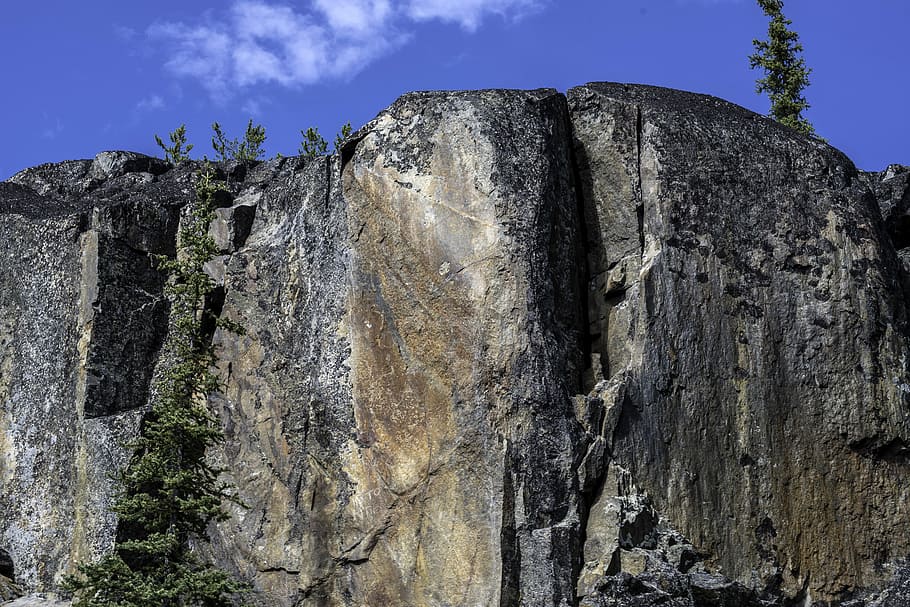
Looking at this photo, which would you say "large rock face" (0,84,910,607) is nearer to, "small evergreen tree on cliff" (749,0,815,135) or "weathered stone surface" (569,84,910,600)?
"weathered stone surface" (569,84,910,600)

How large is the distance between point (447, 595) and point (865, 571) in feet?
23.0

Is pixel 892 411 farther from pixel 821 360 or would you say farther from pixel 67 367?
pixel 67 367

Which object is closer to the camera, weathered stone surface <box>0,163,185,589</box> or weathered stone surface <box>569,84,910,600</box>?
weathered stone surface <box>569,84,910,600</box>

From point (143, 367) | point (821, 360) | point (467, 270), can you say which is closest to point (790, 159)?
point (821, 360)

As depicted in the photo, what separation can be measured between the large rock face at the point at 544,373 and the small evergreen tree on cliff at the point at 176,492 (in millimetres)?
461

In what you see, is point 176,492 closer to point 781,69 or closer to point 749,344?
point 749,344

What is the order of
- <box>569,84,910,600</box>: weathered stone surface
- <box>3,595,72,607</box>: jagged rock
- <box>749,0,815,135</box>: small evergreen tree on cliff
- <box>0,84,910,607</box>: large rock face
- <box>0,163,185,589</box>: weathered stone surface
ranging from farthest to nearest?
<box>749,0,815,135</box>: small evergreen tree on cliff
<box>0,163,185,589</box>: weathered stone surface
<box>3,595,72,607</box>: jagged rock
<box>569,84,910,600</box>: weathered stone surface
<box>0,84,910,607</box>: large rock face

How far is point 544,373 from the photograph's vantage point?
22.0 m

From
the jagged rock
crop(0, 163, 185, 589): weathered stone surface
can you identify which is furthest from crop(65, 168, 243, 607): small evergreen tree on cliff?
crop(0, 163, 185, 589): weathered stone surface

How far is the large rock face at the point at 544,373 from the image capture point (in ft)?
72.0

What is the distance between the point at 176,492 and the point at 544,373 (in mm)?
6626

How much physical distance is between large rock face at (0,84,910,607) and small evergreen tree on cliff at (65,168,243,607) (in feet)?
1.51

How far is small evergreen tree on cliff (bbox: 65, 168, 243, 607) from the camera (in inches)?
902

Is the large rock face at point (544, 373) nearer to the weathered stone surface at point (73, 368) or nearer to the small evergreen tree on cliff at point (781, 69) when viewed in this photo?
the weathered stone surface at point (73, 368)
